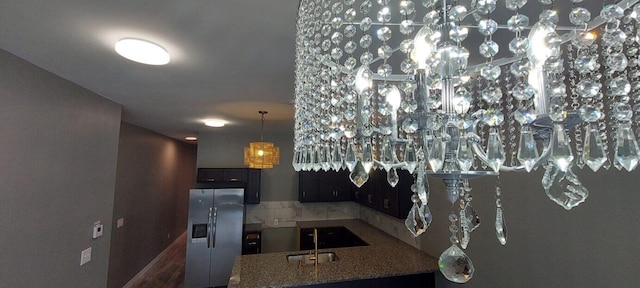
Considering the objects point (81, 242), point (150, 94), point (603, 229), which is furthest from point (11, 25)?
point (603, 229)

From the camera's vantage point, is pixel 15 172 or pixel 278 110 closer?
pixel 15 172

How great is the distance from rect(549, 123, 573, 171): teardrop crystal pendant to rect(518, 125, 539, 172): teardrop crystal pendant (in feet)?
0.06

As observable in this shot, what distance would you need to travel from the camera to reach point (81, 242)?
210cm

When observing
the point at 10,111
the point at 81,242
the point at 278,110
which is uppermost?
the point at 278,110

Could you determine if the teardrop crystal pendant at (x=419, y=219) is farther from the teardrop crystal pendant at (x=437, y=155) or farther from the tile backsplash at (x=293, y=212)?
the tile backsplash at (x=293, y=212)

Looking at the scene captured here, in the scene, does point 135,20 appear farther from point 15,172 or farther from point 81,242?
point 81,242

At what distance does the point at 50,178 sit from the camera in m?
1.78

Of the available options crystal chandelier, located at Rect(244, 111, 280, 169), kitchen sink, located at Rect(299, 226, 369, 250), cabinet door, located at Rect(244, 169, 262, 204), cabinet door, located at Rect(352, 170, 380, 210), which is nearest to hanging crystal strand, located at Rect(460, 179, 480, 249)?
crystal chandelier, located at Rect(244, 111, 280, 169)

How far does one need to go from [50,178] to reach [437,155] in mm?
2552

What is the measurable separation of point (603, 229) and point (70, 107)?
11.0ft

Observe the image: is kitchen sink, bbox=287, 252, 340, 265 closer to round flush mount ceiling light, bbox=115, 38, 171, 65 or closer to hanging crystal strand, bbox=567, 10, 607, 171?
round flush mount ceiling light, bbox=115, 38, 171, 65

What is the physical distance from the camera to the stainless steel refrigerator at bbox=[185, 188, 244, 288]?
3.70 meters

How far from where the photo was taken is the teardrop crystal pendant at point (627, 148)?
0.31 meters

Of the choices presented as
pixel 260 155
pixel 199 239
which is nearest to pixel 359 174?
pixel 260 155
